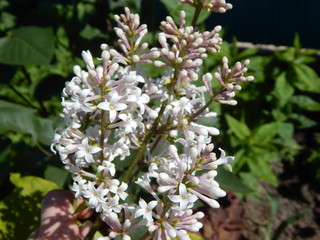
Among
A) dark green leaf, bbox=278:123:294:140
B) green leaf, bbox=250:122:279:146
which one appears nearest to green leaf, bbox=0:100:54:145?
green leaf, bbox=250:122:279:146

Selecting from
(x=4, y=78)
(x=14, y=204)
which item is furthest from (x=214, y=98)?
(x=4, y=78)

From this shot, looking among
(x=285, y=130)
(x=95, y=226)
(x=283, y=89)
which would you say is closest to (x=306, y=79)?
(x=283, y=89)

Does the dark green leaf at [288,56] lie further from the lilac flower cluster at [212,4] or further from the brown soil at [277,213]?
the lilac flower cluster at [212,4]

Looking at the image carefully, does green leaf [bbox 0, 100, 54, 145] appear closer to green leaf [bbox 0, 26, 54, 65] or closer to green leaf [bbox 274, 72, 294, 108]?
green leaf [bbox 0, 26, 54, 65]

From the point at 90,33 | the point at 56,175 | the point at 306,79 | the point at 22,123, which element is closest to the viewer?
the point at 56,175

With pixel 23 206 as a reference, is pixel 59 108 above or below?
below

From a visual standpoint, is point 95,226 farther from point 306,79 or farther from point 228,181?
point 306,79
